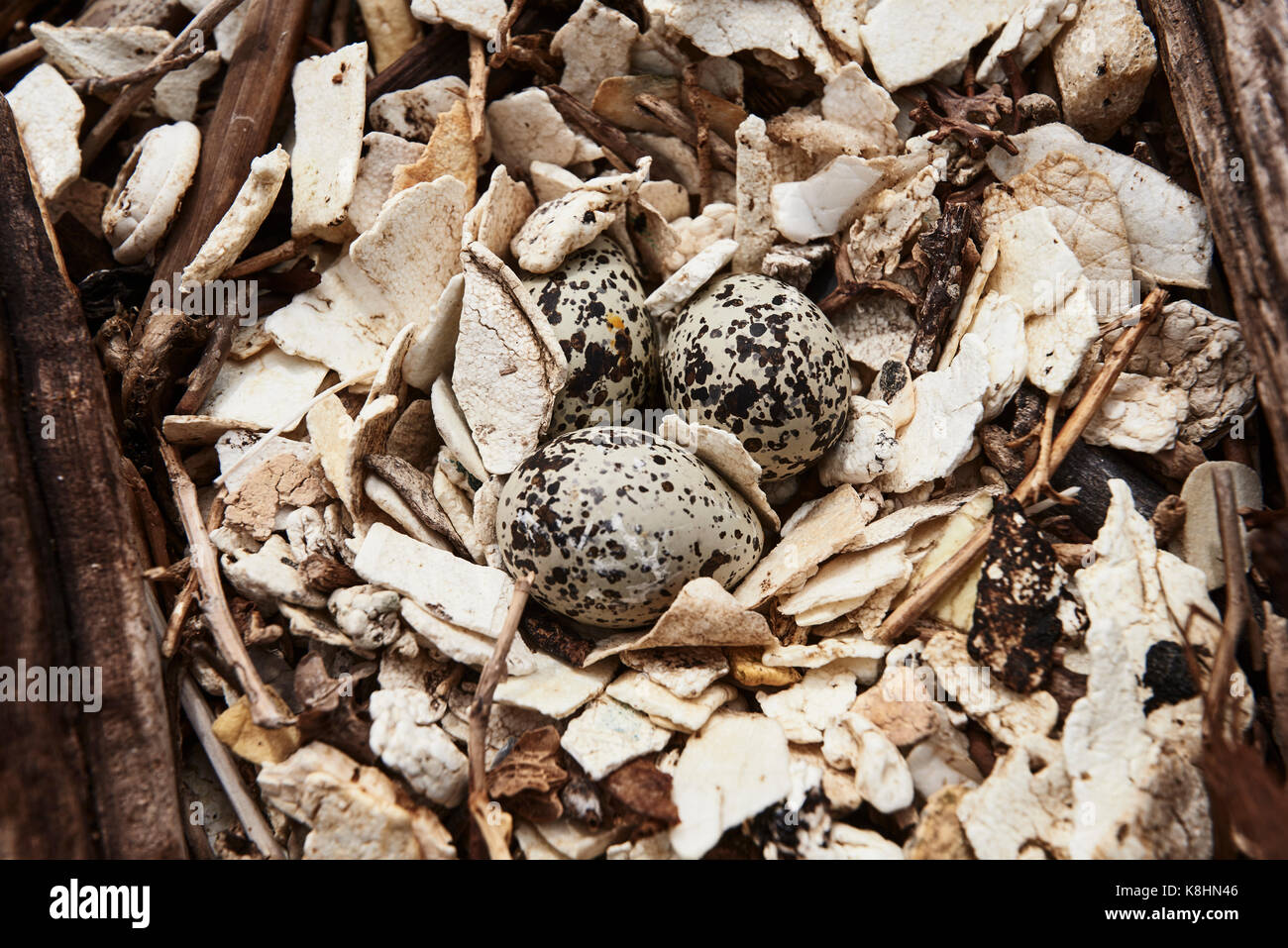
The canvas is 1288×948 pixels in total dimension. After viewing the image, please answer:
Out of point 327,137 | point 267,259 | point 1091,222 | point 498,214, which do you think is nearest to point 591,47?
point 498,214

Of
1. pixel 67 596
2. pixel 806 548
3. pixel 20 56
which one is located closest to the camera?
pixel 67 596

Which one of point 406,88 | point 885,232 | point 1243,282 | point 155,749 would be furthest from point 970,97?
point 155,749

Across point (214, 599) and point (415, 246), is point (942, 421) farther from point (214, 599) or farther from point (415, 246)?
point (214, 599)

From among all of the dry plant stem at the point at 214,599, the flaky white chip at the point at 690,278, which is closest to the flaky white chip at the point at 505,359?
the flaky white chip at the point at 690,278

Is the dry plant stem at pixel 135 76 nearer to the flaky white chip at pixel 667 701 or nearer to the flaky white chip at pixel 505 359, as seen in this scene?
the flaky white chip at pixel 505 359

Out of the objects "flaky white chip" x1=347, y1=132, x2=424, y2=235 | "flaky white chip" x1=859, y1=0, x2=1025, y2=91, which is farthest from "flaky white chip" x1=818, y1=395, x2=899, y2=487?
"flaky white chip" x1=347, y1=132, x2=424, y2=235

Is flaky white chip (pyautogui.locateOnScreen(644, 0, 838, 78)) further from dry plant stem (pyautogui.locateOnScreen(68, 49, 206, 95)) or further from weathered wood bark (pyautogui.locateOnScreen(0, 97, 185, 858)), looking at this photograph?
weathered wood bark (pyautogui.locateOnScreen(0, 97, 185, 858))

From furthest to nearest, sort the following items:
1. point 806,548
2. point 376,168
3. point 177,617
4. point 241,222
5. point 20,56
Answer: point 20,56 < point 376,168 < point 241,222 < point 806,548 < point 177,617

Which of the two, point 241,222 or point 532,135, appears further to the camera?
point 532,135
